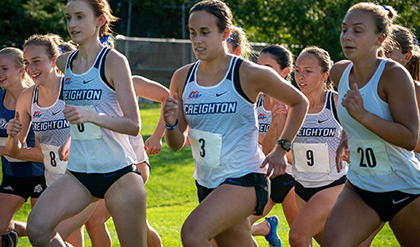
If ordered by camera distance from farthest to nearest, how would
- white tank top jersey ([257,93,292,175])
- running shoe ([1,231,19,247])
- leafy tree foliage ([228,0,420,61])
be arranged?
leafy tree foliage ([228,0,420,61])
white tank top jersey ([257,93,292,175])
running shoe ([1,231,19,247])

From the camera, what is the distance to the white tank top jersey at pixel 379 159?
3.93m

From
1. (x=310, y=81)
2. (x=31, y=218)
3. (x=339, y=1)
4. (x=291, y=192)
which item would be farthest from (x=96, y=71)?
(x=339, y=1)

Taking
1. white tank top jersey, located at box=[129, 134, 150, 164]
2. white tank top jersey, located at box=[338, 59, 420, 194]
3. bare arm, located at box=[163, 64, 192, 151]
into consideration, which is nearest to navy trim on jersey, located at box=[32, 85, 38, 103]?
white tank top jersey, located at box=[129, 134, 150, 164]

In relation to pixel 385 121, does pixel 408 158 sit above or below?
below

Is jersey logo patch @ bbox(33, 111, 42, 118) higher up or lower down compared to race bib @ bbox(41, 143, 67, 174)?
higher up

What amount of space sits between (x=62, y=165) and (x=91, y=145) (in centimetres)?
117

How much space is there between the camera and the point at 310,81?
18.7ft

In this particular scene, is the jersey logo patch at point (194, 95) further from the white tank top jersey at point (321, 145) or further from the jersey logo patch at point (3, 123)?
the jersey logo patch at point (3, 123)

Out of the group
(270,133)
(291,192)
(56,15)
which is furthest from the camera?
(56,15)

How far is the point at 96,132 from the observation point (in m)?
4.46

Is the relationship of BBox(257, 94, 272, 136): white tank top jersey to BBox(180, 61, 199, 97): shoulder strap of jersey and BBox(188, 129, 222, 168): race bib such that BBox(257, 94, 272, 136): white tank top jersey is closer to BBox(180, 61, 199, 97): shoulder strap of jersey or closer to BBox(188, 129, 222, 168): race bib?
BBox(180, 61, 199, 97): shoulder strap of jersey

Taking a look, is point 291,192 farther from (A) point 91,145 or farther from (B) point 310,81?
(A) point 91,145

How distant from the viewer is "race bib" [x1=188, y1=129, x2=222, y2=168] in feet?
13.9

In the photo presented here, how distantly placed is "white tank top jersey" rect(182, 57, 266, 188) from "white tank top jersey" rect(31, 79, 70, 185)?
5.45 feet
